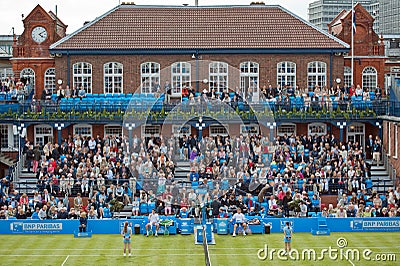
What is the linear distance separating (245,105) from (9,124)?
14.1 metres

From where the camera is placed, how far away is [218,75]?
53.4m

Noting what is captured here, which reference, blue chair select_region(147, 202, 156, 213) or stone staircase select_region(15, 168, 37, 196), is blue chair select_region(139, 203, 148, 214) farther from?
stone staircase select_region(15, 168, 37, 196)

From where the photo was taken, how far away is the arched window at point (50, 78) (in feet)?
186

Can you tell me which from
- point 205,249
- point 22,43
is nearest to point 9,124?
point 22,43

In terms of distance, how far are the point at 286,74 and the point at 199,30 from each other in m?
6.14

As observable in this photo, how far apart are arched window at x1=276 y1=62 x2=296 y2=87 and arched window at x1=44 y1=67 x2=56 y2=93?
Result: 14.7 metres

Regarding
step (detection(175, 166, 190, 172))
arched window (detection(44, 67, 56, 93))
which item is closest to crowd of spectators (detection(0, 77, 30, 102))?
arched window (detection(44, 67, 56, 93))

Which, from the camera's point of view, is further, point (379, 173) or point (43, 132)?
point (43, 132)

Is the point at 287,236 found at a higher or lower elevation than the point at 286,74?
lower

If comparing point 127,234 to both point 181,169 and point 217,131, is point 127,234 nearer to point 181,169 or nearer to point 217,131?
point 181,169

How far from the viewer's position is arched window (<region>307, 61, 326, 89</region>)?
5356 centimetres

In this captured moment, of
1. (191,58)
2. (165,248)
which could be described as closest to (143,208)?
(165,248)

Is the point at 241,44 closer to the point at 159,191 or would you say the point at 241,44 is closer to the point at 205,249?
the point at 159,191

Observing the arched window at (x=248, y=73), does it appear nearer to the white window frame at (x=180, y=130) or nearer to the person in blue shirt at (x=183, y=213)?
the white window frame at (x=180, y=130)
